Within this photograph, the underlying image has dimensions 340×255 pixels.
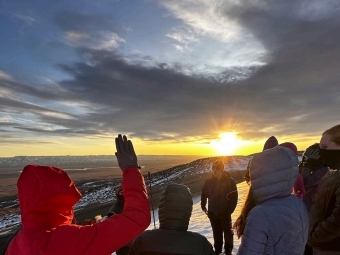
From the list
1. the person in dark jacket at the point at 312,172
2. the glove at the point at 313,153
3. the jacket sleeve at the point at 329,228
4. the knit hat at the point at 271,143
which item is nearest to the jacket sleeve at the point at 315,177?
the person in dark jacket at the point at 312,172

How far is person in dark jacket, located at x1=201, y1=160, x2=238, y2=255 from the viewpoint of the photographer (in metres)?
6.84

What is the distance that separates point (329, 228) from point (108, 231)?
2.50m

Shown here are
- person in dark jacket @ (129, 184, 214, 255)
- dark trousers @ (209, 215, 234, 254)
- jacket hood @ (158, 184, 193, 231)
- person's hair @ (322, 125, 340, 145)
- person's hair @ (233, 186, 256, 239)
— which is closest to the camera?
person in dark jacket @ (129, 184, 214, 255)

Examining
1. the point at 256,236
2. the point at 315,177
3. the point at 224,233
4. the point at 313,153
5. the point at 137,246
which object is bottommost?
the point at 224,233

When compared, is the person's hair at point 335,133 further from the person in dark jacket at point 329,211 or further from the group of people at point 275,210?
the group of people at point 275,210

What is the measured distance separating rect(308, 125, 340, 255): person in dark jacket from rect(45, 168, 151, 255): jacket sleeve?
2242mm

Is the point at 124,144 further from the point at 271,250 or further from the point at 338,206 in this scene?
the point at 338,206

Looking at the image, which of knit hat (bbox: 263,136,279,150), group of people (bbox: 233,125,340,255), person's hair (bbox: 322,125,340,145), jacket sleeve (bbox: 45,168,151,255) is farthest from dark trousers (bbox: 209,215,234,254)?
jacket sleeve (bbox: 45,168,151,255)

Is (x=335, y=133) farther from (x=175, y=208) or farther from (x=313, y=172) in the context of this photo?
(x=175, y=208)

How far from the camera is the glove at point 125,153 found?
2.00 m

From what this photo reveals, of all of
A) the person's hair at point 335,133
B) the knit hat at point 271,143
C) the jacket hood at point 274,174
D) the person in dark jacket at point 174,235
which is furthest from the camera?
the knit hat at point 271,143

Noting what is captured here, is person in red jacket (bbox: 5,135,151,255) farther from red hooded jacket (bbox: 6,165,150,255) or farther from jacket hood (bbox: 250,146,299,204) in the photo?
jacket hood (bbox: 250,146,299,204)

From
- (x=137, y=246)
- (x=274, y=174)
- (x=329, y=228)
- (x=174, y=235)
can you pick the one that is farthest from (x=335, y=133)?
(x=137, y=246)

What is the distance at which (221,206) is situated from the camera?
22.4ft
